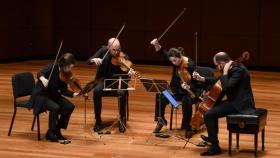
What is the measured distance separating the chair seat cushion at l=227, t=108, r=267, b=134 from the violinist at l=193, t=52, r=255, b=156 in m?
0.11

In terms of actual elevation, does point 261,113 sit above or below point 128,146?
above

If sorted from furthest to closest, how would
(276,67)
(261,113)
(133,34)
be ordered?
(133,34) < (276,67) < (261,113)

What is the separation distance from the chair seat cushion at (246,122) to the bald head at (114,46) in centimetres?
188

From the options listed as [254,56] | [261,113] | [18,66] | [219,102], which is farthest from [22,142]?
[254,56]

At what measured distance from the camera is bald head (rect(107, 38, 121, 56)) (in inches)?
288

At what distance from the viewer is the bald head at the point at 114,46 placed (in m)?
7.32

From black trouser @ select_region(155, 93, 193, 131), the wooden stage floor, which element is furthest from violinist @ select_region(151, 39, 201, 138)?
the wooden stage floor

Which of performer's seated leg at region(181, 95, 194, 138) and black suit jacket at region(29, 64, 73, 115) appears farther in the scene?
performer's seated leg at region(181, 95, 194, 138)

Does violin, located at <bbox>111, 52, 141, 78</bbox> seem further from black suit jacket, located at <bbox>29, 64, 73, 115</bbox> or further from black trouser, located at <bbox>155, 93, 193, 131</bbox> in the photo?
black suit jacket, located at <bbox>29, 64, 73, 115</bbox>

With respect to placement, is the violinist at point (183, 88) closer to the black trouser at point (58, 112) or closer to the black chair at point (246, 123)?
the black chair at point (246, 123)

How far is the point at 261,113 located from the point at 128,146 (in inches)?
61.6

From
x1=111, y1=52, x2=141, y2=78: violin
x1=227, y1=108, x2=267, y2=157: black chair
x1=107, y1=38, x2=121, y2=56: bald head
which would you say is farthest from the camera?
x1=111, y1=52, x2=141, y2=78: violin

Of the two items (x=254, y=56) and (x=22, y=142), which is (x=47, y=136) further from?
(x=254, y=56)

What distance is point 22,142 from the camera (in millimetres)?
6879
